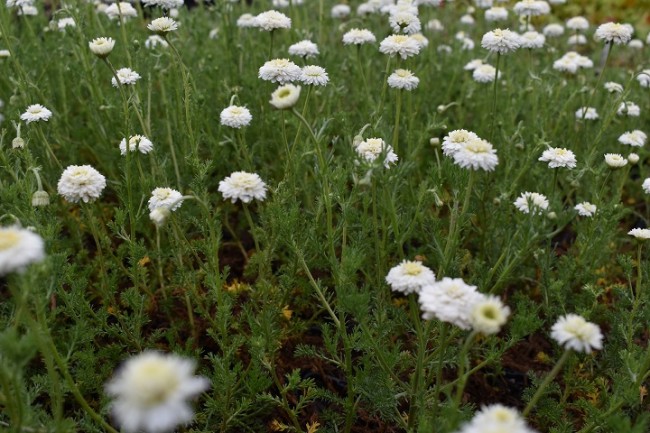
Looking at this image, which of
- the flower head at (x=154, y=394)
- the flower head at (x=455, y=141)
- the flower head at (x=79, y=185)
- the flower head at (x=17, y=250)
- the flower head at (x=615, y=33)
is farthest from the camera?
the flower head at (x=615, y=33)

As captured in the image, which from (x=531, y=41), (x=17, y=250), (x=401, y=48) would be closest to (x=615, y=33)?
(x=531, y=41)

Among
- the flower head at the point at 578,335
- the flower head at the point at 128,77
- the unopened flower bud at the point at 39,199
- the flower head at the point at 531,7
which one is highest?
the flower head at the point at 128,77

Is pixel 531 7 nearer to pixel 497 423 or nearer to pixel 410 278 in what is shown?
pixel 410 278

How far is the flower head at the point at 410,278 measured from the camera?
6.43 feet

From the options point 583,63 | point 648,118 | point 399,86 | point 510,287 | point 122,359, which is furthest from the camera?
point 648,118

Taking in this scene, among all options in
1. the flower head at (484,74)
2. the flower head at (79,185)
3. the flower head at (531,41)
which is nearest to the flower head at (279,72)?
the flower head at (79,185)

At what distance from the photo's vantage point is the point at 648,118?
4.87m

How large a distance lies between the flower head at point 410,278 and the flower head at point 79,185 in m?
1.21

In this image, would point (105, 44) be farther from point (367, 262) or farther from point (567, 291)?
point (567, 291)

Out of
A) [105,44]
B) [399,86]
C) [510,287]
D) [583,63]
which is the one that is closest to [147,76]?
[105,44]

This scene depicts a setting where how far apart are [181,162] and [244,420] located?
1772mm

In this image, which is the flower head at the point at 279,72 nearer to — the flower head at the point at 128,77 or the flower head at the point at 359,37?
the flower head at the point at 128,77

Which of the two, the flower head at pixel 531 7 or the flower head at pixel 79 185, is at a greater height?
the flower head at pixel 531 7

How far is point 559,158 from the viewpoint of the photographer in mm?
2930
